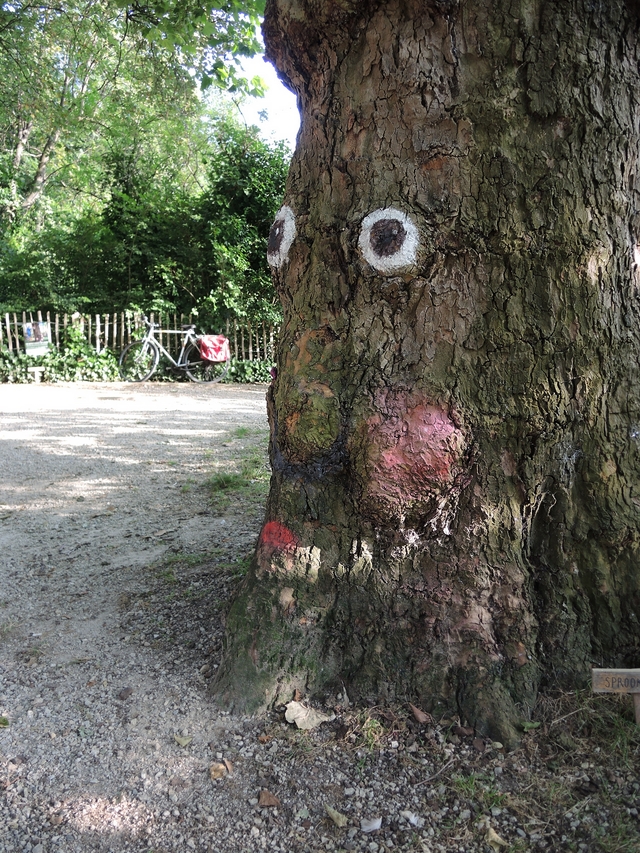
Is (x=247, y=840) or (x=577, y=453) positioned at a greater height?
(x=577, y=453)

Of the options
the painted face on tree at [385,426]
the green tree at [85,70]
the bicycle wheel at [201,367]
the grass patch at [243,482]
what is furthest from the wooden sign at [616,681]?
the bicycle wheel at [201,367]

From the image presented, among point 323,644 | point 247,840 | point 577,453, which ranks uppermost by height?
point 577,453

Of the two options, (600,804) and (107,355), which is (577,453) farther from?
(107,355)

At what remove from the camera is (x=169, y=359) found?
1285cm

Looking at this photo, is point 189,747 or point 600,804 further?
point 189,747

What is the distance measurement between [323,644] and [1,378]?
11.9 meters

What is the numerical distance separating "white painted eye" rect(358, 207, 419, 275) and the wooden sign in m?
1.45

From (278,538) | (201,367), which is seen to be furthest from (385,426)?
(201,367)

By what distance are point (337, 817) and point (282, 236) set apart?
1.92 metres

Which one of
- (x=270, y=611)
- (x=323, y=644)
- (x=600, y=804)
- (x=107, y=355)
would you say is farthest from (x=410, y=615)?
(x=107, y=355)

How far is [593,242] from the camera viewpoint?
2.15m

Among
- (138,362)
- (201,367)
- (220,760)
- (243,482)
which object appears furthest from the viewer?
(201,367)

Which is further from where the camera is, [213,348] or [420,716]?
[213,348]

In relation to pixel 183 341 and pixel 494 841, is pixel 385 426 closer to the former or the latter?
pixel 494 841
